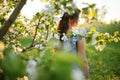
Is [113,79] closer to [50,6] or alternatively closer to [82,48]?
[82,48]

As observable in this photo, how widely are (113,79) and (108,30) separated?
26.6ft

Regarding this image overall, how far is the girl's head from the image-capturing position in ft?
13.5

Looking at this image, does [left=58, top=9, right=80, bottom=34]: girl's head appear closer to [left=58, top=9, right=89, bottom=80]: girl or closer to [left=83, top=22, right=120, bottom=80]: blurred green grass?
[left=58, top=9, right=89, bottom=80]: girl

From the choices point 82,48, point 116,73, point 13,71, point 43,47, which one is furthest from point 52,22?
point 116,73

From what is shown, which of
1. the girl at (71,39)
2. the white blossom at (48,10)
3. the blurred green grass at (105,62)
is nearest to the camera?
the white blossom at (48,10)

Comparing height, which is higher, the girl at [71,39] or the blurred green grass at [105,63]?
the blurred green grass at [105,63]

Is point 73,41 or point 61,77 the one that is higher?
point 73,41

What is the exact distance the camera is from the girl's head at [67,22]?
4120 millimetres

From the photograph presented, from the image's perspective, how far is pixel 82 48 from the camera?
13.7ft

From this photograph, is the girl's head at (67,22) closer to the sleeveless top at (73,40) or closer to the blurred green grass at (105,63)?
the sleeveless top at (73,40)

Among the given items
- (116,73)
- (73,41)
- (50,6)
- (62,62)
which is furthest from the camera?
(116,73)

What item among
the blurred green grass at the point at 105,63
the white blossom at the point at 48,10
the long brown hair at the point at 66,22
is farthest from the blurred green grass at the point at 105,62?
the white blossom at the point at 48,10

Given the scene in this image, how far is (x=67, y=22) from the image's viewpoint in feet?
13.9

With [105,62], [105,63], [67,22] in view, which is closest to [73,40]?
[67,22]
